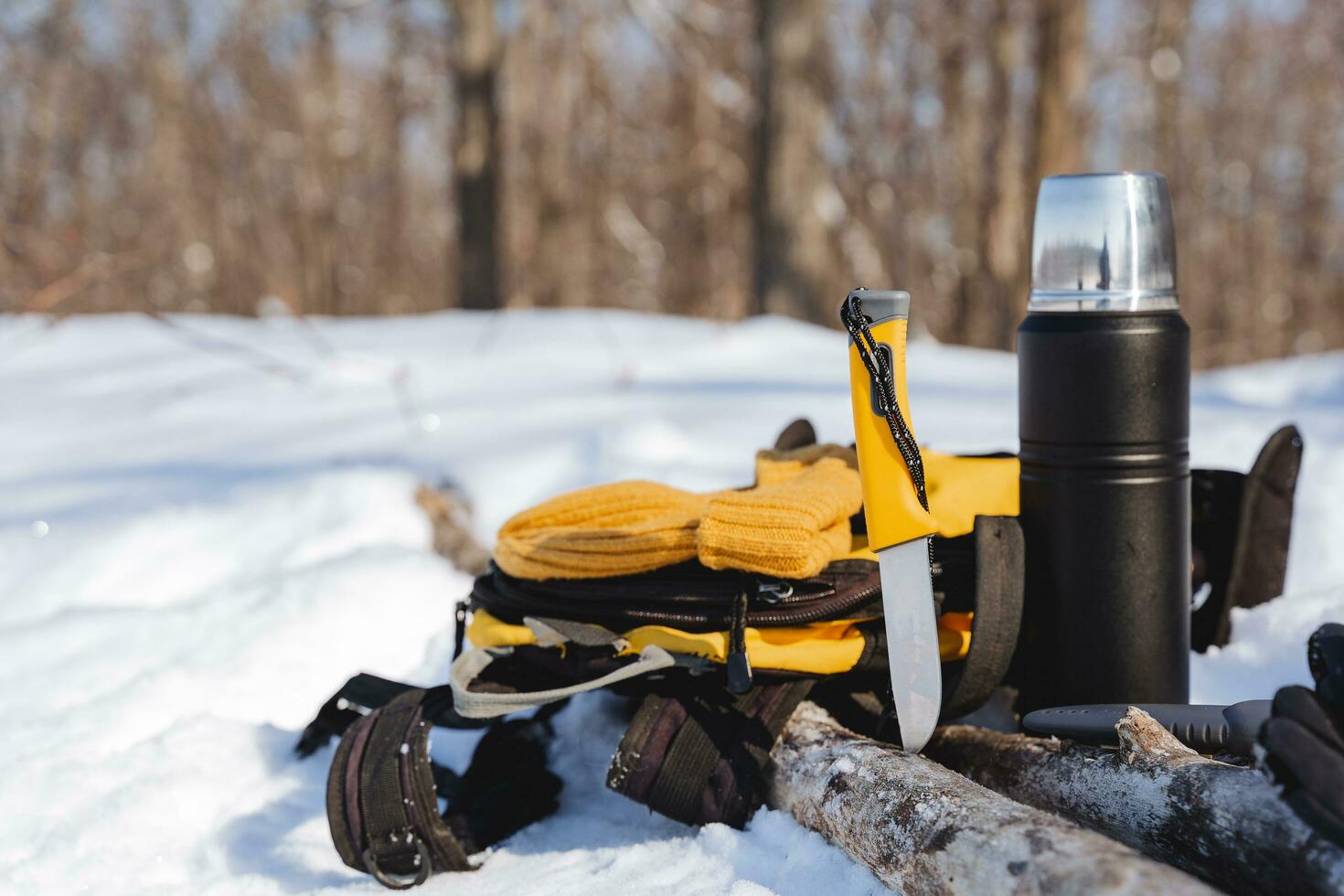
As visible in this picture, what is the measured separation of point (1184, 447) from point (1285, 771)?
2.27ft

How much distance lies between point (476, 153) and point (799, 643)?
8865 millimetres

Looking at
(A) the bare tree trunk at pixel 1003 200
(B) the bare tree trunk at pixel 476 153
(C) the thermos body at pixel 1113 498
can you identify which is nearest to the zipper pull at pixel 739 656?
(C) the thermos body at pixel 1113 498

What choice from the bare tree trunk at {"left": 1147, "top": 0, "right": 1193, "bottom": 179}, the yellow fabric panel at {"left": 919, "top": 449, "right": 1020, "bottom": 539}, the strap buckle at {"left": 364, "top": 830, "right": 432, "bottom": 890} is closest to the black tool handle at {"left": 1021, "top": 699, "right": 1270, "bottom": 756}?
the yellow fabric panel at {"left": 919, "top": 449, "right": 1020, "bottom": 539}

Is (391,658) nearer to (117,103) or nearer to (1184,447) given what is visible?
(1184,447)

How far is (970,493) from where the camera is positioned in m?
1.63

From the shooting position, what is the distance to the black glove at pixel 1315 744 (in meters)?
0.89

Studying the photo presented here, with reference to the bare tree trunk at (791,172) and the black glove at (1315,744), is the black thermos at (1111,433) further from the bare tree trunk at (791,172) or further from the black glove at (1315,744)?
the bare tree trunk at (791,172)

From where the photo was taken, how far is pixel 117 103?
21.2 metres

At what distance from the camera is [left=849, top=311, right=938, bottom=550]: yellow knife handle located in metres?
1.29

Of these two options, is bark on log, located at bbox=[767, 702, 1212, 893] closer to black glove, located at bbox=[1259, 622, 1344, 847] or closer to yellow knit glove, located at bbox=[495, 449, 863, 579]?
black glove, located at bbox=[1259, 622, 1344, 847]

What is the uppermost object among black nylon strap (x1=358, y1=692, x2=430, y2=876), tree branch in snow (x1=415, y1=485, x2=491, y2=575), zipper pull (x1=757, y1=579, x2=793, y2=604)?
zipper pull (x1=757, y1=579, x2=793, y2=604)

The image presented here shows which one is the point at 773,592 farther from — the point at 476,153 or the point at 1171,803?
the point at 476,153

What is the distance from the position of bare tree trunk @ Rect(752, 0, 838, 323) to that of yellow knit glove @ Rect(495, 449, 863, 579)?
5.59m

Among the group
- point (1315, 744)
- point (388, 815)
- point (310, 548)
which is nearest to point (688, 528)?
point (388, 815)
